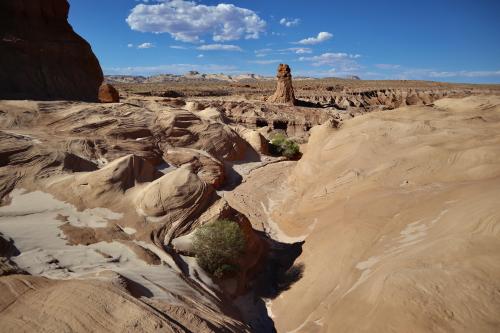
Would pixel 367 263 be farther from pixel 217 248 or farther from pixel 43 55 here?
pixel 43 55

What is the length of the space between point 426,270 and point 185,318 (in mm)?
4533

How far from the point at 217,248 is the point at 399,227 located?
485cm

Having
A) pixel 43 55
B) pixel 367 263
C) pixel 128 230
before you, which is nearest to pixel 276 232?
pixel 367 263

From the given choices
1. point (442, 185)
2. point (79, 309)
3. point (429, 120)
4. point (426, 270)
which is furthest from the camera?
point (429, 120)

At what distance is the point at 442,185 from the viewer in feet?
37.5

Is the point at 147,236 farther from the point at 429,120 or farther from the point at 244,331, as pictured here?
the point at 429,120

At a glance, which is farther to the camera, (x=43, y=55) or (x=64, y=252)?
(x=43, y=55)

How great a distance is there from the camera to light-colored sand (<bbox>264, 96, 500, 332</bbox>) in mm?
6379

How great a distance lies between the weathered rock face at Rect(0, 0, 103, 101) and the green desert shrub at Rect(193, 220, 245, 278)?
11305 mm

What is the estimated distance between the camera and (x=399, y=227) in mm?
9672

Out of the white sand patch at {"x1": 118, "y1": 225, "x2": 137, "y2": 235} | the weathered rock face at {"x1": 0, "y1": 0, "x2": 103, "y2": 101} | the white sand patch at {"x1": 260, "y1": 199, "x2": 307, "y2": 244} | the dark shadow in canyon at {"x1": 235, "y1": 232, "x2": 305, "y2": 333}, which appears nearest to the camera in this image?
the dark shadow in canyon at {"x1": 235, "y1": 232, "x2": 305, "y2": 333}

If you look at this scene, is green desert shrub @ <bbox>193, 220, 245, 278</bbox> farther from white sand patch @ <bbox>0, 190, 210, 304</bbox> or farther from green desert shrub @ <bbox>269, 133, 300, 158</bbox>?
green desert shrub @ <bbox>269, 133, 300, 158</bbox>

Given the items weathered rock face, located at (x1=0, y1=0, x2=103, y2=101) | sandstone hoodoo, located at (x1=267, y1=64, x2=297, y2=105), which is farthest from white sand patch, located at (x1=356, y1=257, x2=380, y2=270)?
A: sandstone hoodoo, located at (x1=267, y1=64, x2=297, y2=105)

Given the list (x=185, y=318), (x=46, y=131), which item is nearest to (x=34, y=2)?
(x=46, y=131)
